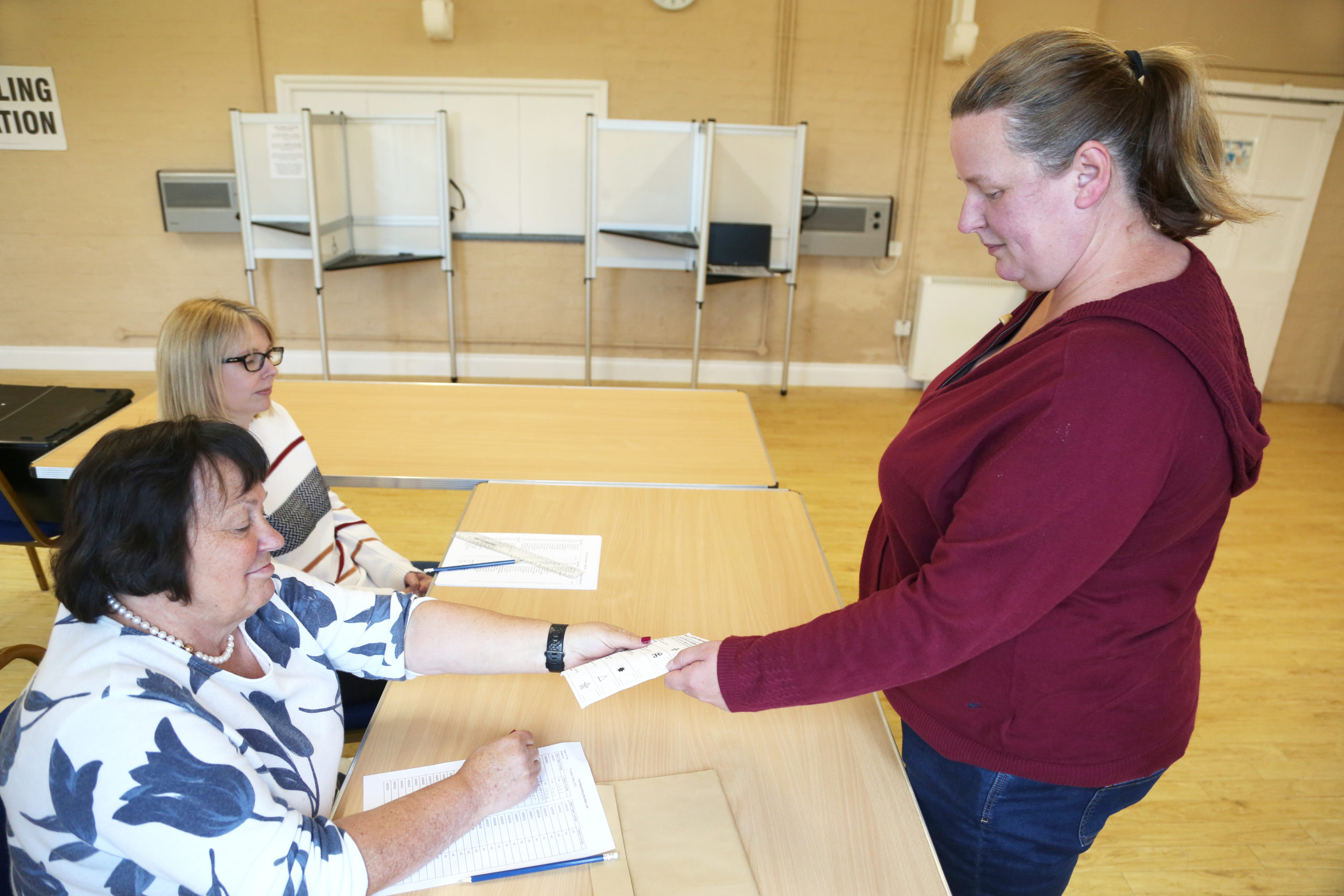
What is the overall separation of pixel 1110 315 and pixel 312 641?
114 centimetres

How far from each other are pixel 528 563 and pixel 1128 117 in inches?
48.5

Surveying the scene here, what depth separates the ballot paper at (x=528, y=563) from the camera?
1.58 metres

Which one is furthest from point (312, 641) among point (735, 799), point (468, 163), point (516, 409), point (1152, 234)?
point (468, 163)

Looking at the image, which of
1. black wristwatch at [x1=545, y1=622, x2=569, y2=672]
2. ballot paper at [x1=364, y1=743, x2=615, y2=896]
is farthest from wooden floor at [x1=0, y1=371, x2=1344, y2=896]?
ballot paper at [x1=364, y1=743, x2=615, y2=896]

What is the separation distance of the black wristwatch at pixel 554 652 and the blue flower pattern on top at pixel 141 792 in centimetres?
42

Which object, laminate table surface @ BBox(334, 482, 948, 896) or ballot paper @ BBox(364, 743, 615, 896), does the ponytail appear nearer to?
laminate table surface @ BBox(334, 482, 948, 896)

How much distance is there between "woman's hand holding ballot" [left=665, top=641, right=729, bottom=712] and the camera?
3.59ft

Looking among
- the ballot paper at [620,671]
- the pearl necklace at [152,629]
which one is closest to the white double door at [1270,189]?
the ballot paper at [620,671]

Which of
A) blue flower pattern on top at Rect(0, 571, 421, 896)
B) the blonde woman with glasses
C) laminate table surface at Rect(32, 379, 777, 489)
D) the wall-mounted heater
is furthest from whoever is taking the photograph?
the wall-mounted heater

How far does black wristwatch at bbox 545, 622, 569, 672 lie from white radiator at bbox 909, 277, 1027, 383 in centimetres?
440

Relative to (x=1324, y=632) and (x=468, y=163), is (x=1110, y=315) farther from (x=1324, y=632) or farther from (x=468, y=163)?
(x=468, y=163)

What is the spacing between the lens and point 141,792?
2.75 ft

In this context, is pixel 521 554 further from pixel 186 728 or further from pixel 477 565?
pixel 186 728

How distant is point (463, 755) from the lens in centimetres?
116
